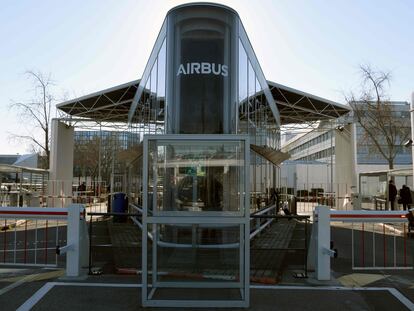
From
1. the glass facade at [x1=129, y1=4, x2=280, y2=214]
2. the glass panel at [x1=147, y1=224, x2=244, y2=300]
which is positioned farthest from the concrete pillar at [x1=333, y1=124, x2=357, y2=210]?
the glass panel at [x1=147, y1=224, x2=244, y2=300]

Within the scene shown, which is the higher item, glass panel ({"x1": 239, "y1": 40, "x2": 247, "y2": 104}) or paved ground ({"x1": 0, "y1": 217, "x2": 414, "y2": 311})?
glass panel ({"x1": 239, "y1": 40, "x2": 247, "y2": 104})

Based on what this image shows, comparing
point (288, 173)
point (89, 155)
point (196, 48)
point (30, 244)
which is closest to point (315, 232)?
point (196, 48)

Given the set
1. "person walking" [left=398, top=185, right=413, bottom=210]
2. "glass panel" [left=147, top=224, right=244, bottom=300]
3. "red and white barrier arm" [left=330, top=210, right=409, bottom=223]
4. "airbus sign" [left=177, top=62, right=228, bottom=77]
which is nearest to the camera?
"glass panel" [left=147, top=224, right=244, bottom=300]

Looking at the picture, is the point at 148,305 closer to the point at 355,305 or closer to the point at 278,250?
the point at 355,305

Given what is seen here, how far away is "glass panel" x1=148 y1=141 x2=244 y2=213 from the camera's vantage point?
629cm

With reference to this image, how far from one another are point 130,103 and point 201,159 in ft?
66.8

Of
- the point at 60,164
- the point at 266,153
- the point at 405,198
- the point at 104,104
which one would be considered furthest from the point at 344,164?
the point at 60,164

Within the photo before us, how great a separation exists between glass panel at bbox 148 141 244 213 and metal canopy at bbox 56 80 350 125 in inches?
649

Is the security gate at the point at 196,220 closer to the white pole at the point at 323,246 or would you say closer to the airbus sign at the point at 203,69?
the white pole at the point at 323,246

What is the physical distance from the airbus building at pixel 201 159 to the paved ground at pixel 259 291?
0.36 meters

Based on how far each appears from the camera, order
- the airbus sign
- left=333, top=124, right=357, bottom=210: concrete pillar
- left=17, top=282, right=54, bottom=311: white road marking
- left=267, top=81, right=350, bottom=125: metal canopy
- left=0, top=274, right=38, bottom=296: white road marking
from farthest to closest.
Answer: left=333, top=124, right=357, bottom=210: concrete pillar → left=267, top=81, right=350, bottom=125: metal canopy → the airbus sign → left=0, top=274, right=38, bottom=296: white road marking → left=17, top=282, right=54, bottom=311: white road marking

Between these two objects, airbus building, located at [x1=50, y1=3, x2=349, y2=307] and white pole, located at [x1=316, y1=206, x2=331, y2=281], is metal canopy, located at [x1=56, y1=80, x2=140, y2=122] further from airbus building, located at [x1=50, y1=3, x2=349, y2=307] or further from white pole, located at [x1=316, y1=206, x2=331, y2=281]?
white pole, located at [x1=316, y1=206, x2=331, y2=281]

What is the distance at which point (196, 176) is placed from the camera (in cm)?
703

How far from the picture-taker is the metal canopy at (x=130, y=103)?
2431 centimetres
